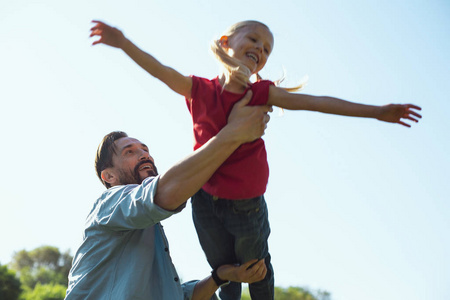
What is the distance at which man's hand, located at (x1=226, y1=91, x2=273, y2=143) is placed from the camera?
3031mm

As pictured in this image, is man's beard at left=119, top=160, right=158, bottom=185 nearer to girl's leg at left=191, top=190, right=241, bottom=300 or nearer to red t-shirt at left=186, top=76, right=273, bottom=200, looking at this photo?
girl's leg at left=191, top=190, right=241, bottom=300

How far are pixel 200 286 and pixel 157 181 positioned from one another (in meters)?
1.25

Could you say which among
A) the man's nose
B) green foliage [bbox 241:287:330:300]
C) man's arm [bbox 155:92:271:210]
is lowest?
green foliage [bbox 241:287:330:300]

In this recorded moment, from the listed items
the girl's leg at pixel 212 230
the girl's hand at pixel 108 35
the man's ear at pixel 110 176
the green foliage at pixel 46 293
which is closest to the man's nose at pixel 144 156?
the man's ear at pixel 110 176

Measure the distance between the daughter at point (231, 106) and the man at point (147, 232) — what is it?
10cm

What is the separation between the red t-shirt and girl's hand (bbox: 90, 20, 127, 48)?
19.3 inches

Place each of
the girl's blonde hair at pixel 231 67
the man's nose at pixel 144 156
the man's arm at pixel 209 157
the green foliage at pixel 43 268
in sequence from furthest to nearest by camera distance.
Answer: the green foliage at pixel 43 268 < the man's nose at pixel 144 156 < the girl's blonde hair at pixel 231 67 < the man's arm at pixel 209 157

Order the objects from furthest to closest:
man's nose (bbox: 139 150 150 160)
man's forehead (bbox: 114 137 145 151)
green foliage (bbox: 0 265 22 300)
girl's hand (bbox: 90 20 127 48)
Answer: green foliage (bbox: 0 265 22 300) → man's forehead (bbox: 114 137 145 151) → man's nose (bbox: 139 150 150 160) → girl's hand (bbox: 90 20 127 48)

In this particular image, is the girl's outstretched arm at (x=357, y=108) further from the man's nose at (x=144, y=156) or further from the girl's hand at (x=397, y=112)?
the man's nose at (x=144, y=156)

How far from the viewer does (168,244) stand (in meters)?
3.99

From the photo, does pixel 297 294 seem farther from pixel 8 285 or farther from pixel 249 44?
pixel 249 44

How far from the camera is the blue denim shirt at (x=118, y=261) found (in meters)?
3.56

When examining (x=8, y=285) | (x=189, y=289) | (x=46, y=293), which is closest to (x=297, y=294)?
(x=46, y=293)

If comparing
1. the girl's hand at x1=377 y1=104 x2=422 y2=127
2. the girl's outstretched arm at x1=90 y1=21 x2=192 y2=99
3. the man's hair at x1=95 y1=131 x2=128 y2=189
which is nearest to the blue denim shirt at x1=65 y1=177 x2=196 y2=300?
the man's hair at x1=95 y1=131 x2=128 y2=189
